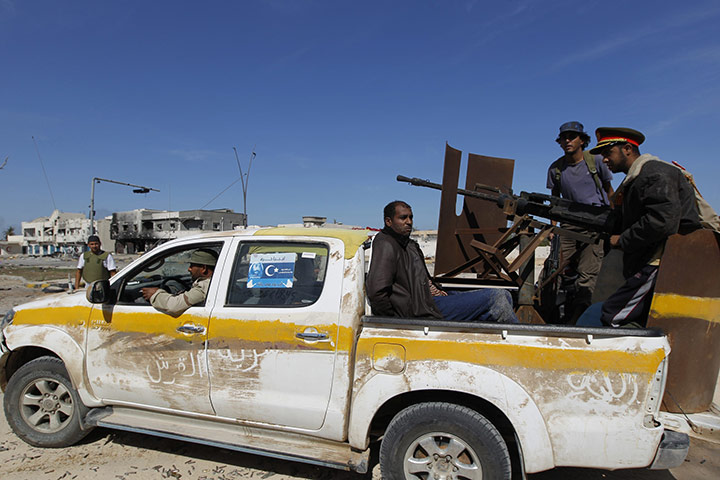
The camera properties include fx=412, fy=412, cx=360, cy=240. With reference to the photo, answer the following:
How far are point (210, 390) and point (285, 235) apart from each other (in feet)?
3.99

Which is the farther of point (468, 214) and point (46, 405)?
point (468, 214)

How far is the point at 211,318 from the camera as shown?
2941mm

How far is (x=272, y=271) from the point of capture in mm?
3002

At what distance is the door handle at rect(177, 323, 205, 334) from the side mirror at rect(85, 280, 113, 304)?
2.12 feet

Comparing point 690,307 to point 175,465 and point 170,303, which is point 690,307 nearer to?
point 170,303

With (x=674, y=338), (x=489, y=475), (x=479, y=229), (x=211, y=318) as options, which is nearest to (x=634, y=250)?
(x=674, y=338)

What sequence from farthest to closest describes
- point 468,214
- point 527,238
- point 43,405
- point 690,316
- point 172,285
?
point 468,214 → point 527,238 → point 172,285 → point 43,405 → point 690,316

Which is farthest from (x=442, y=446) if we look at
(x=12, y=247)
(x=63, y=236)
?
(x=12, y=247)

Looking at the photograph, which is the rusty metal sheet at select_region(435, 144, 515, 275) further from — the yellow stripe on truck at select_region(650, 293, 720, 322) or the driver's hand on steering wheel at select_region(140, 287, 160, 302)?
the driver's hand on steering wheel at select_region(140, 287, 160, 302)

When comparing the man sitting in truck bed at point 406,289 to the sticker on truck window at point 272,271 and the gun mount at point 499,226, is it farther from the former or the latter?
the gun mount at point 499,226

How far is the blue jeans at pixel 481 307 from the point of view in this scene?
123 inches

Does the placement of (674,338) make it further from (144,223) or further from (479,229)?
(144,223)

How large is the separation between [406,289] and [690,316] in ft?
5.72

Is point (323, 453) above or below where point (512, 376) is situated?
below
